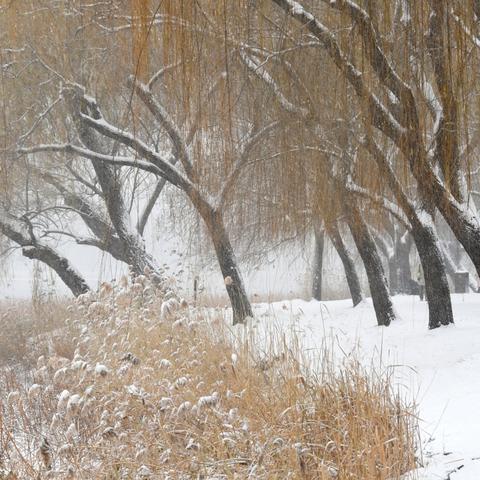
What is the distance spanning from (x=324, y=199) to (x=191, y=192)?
104 inches

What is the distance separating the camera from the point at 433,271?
845 centimetres

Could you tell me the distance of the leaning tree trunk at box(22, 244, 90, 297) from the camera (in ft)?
42.9

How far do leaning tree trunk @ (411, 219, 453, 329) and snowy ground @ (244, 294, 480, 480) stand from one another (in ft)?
0.59

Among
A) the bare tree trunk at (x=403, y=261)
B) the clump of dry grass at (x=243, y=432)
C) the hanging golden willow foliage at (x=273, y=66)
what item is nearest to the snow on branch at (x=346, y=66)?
the hanging golden willow foliage at (x=273, y=66)

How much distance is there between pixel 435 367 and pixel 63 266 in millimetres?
8205

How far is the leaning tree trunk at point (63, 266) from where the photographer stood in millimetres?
13062

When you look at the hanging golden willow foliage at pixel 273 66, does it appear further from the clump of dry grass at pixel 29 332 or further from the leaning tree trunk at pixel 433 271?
the clump of dry grass at pixel 29 332

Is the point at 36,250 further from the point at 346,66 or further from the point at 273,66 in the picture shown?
the point at 346,66

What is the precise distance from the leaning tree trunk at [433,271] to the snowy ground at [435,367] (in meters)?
0.18

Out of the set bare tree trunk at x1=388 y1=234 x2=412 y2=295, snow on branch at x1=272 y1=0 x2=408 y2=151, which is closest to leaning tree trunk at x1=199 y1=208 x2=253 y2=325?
snow on branch at x1=272 y1=0 x2=408 y2=151

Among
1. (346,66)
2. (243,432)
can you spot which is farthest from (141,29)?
(346,66)

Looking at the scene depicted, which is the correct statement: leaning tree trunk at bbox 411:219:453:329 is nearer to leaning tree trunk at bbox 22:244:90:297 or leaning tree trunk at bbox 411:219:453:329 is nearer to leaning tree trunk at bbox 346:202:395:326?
leaning tree trunk at bbox 346:202:395:326

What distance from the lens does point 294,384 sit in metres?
4.31

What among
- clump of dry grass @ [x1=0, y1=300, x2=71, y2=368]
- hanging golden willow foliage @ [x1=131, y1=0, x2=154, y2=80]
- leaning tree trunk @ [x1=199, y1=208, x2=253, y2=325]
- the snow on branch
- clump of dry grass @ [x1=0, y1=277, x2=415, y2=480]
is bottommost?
clump of dry grass @ [x1=0, y1=277, x2=415, y2=480]
